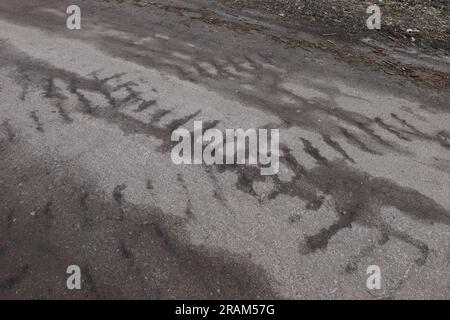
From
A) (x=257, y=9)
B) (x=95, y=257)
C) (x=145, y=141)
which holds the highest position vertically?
(x=257, y=9)

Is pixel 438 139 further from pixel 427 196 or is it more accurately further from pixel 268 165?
pixel 268 165

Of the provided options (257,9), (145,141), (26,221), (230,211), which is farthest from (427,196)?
(257,9)

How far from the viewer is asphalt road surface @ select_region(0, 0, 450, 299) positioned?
344 cm

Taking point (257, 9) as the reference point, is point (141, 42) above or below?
below

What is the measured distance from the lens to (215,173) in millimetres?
4457

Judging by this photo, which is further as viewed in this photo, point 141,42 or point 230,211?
point 141,42

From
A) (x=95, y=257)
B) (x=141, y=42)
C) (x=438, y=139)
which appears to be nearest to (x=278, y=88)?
(x=438, y=139)

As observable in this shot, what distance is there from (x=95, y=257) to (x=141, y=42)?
5101 mm

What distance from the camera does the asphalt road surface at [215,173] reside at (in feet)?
11.3

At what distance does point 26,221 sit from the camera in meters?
3.75

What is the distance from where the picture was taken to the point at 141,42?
7273mm

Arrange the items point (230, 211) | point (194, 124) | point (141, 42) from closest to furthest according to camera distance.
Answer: point (230, 211) → point (194, 124) → point (141, 42)
